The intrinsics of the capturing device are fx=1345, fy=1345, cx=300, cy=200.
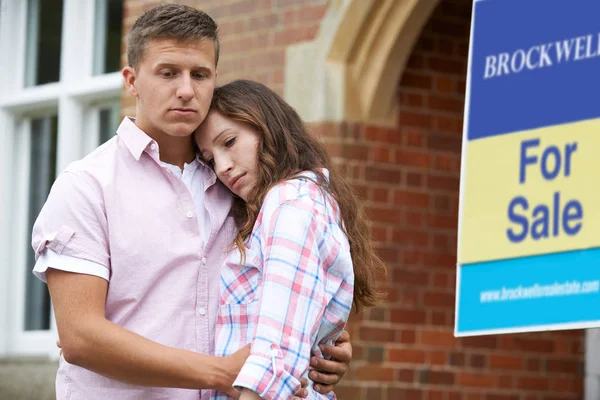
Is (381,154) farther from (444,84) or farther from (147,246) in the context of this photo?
(147,246)

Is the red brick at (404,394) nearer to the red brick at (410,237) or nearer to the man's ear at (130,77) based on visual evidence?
the red brick at (410,237)

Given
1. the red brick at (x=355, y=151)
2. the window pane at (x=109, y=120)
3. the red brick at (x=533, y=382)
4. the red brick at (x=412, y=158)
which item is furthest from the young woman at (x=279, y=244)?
the window pane at (x=109, y=120)

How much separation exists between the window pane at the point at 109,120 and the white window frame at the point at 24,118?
4 cm

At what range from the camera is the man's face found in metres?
3.12

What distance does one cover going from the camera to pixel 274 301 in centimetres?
293

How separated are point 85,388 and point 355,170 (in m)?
2.64

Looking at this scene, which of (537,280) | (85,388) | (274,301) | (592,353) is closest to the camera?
(274,301)

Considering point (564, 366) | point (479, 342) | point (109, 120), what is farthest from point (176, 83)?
point (109, 120)

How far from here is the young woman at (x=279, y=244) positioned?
9.57 feet

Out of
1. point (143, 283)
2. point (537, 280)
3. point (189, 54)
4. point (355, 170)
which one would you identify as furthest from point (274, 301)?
point (355, 170)

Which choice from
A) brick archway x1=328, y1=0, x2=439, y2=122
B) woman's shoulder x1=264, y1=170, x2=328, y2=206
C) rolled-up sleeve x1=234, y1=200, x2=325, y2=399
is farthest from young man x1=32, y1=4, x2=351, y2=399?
brick archway x1=328, y1=0, x2=439, y2=122

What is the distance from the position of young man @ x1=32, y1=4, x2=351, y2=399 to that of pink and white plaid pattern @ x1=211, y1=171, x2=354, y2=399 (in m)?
0.09

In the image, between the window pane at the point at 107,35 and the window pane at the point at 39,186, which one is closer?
the window pane at the point at 107,35

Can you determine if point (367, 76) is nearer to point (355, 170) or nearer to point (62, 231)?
point (355, 170)
